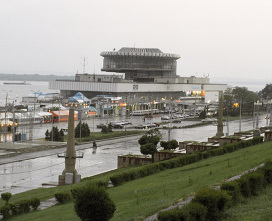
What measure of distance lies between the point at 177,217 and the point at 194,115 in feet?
267

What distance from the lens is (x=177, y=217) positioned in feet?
35.4

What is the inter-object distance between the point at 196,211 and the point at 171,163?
15154mm

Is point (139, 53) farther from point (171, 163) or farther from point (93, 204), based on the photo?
point (93, 204)

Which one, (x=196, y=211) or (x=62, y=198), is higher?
(x=196, y=211)

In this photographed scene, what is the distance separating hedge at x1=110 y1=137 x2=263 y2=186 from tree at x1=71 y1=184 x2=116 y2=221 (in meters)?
10.0

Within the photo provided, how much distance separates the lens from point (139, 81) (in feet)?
412

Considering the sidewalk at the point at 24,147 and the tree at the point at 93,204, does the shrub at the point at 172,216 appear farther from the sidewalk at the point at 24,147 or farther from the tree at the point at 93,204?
the sidewalk at the point at 24,147

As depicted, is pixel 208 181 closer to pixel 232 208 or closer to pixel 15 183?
pixel 232 208

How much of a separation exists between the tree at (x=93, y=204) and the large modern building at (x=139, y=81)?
3462 inches

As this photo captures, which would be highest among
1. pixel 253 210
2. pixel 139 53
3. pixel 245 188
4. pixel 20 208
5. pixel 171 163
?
pixel 139 53

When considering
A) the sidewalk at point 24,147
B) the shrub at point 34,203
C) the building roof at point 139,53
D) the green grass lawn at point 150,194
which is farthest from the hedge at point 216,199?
the building roof at point 139,53

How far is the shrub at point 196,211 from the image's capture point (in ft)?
36.7

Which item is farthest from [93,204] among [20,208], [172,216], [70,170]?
[70,170]

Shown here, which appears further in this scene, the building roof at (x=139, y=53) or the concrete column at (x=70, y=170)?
the building roof at (x=139, y=53)
